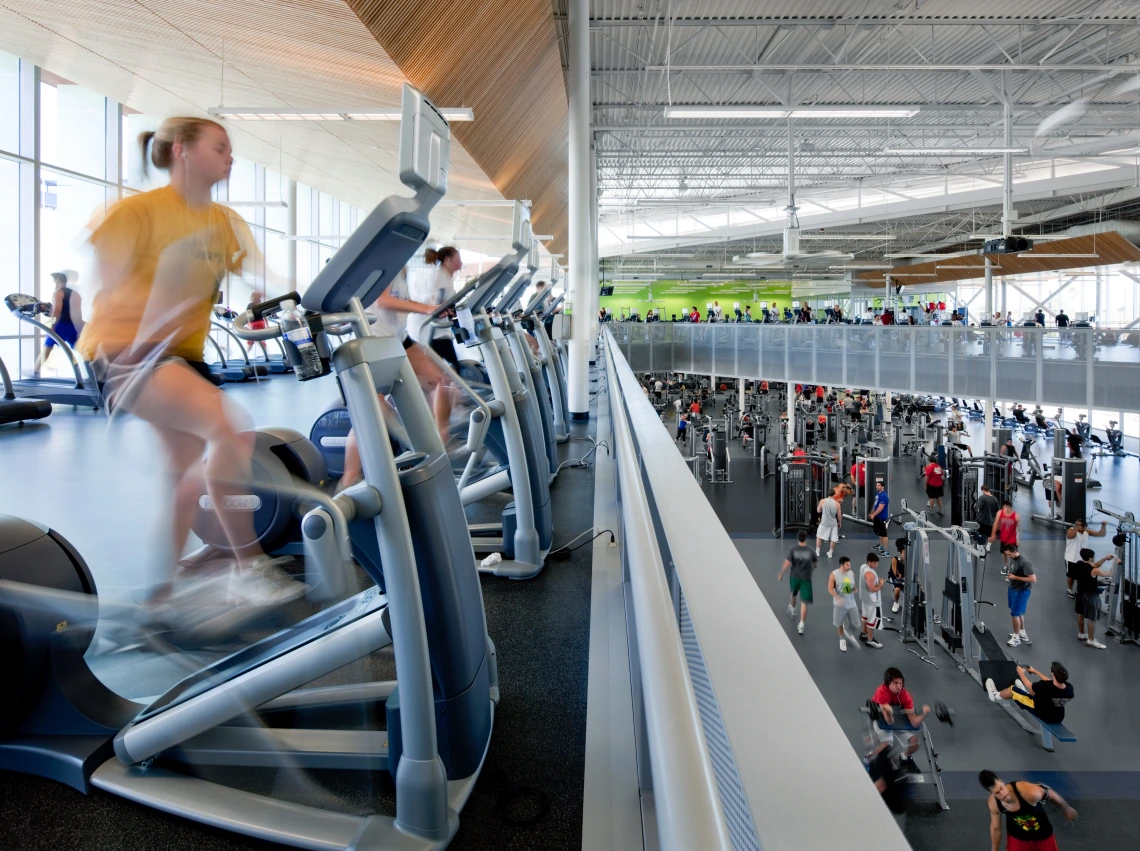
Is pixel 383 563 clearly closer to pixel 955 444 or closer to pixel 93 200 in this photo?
pixel 93 200

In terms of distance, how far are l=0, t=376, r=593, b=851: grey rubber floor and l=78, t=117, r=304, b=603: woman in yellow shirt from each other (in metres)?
0.19

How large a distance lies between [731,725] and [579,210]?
9461 mm

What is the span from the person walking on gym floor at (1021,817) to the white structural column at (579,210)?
18.0 feet

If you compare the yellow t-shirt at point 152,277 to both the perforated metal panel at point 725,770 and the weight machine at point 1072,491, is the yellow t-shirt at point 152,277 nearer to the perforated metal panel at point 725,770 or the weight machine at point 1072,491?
the perforated metal panel at point 725,770

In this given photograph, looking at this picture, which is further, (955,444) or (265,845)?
(955,444)

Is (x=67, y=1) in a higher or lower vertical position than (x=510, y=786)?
higher

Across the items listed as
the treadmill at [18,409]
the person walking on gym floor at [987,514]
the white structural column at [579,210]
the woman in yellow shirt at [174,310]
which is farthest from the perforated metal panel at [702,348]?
the woman in yellow shirt at [174,310]

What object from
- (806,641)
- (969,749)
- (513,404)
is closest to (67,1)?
(513,404)

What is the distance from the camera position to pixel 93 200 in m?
9.48

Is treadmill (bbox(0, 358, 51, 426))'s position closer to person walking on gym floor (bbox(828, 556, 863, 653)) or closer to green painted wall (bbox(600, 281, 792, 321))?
person walking on gym floor (bbox(828, 556, 863, 653))

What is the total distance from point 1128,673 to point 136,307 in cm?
836

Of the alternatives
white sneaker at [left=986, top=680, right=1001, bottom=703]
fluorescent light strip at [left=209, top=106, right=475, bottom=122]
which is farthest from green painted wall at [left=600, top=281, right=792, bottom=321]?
white sneaker at [left=986, top=680, right=1001, bottom=703]

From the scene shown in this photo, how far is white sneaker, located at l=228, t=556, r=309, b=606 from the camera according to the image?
7.16 ft

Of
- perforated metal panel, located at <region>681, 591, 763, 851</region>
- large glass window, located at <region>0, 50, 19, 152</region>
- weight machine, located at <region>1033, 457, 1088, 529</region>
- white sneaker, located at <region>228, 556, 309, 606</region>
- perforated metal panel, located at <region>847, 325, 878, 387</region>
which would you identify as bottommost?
weight machine, located at <region>1033, 457, 1088, 529</region>
